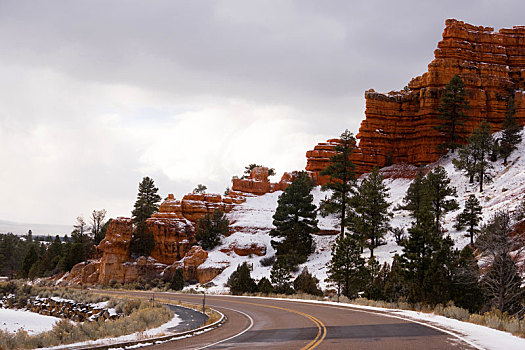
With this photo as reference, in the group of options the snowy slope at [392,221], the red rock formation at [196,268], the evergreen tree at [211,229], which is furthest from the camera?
the evergreen tree at [211,229]

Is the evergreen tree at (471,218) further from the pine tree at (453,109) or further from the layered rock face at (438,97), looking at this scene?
the layered rock face at (438,97)

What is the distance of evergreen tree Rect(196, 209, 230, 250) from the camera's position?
241 ft

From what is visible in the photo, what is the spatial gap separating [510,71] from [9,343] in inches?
4105

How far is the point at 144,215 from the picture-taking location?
84562 millimetres

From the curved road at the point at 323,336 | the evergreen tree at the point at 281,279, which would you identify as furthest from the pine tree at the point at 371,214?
the curved road at the point at 323,336

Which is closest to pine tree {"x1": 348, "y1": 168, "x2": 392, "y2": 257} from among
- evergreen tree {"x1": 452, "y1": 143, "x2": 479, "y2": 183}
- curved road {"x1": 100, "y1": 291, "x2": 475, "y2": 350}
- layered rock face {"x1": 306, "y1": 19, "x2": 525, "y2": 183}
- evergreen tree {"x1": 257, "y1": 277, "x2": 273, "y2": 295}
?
evergreen tree {"x1": 257, "y1": 277, "x2": 273, "y2": 295}

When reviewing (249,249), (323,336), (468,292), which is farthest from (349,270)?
(249,249)

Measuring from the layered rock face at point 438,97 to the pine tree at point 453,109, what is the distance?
2751 mm

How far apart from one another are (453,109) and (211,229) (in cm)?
5005

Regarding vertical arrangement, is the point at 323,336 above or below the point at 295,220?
below

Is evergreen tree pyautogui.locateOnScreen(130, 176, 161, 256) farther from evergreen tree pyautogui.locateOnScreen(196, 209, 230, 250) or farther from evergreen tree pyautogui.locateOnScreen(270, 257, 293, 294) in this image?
evergreen tree pyautogui.locateOnScreen(270, 257, 293, 294)

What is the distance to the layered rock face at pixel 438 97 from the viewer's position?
9000 centimetres

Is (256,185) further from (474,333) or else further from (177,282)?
(474,333)

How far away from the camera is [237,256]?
70375 mm
